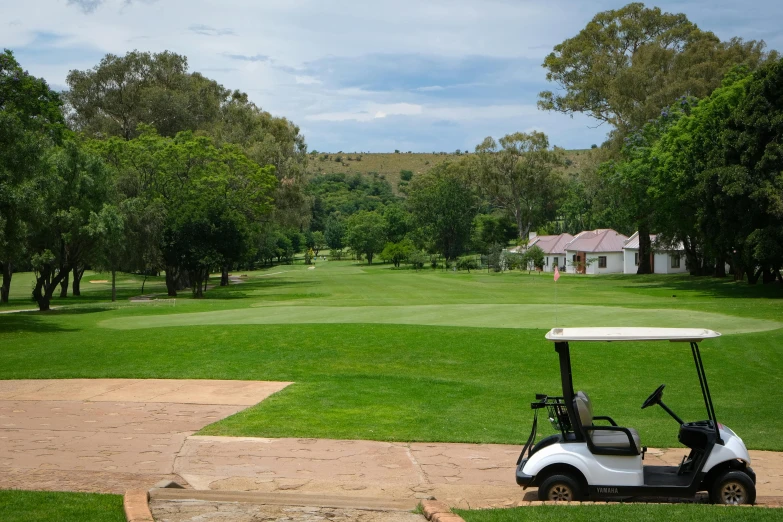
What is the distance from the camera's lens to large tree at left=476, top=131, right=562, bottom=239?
4097 inches

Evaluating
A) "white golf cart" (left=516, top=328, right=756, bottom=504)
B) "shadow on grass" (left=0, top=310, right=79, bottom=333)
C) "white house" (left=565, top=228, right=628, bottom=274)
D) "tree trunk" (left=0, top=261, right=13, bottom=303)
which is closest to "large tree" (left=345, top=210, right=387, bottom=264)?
"white house" (left=565, top=228, right=628, bottom=274)

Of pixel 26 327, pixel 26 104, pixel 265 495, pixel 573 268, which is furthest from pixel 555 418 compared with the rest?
pixel 573 268

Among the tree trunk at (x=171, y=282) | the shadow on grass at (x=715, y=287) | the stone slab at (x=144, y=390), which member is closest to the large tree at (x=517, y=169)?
the shadow on grass at (x=715, y=287)

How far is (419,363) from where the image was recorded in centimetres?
2031

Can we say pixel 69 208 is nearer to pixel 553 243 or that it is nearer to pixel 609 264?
pixel 609 264

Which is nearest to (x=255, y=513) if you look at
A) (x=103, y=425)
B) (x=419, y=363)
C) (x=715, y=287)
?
(x=103, y=425)

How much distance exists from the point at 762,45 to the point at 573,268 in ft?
111

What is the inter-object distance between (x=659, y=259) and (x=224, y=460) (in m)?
77.2

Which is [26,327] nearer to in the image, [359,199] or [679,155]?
[679,155]

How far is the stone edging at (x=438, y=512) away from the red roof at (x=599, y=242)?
83821 millimetres

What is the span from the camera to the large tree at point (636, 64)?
6444cm

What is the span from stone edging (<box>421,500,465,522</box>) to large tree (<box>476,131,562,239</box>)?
97523mm

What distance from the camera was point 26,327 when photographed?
29625mm

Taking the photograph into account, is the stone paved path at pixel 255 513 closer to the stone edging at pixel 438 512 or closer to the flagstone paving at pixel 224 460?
the stone edging at pixel 438 512
